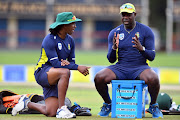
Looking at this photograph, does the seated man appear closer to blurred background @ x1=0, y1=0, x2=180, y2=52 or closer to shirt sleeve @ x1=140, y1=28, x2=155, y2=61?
shirt sleeve @ x1=140, y1=28, x2=155, y2=61

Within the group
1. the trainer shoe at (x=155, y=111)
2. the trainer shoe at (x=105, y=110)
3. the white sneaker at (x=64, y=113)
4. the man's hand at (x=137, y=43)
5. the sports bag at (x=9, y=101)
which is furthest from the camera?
the sports bag at (x=9, y=101)

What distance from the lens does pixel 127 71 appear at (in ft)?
25.4

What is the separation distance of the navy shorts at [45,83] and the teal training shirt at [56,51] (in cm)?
10

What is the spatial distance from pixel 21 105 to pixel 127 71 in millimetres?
1776

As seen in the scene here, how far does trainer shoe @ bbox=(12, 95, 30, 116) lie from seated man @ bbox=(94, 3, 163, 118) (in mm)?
1163

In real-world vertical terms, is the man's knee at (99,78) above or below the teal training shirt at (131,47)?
below

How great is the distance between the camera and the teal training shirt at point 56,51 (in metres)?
7.55

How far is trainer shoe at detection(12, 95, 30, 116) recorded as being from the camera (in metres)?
7.73

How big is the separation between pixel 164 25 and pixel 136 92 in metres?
44.5

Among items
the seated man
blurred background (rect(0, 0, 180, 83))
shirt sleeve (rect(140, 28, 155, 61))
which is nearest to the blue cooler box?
the seated man

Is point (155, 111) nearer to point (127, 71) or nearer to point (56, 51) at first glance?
point (127, 71)

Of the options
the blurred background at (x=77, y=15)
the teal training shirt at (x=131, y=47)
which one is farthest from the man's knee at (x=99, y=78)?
the blurred background at (x=77, y=15)

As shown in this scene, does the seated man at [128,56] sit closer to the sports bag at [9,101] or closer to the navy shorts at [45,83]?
the navy shorts at [45,83]

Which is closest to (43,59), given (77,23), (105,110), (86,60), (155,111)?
(105,110)
